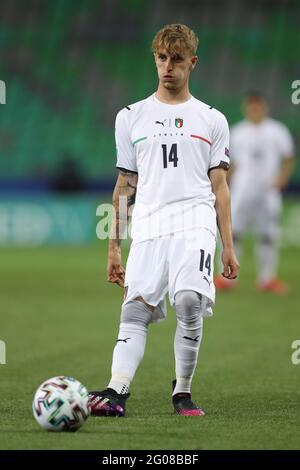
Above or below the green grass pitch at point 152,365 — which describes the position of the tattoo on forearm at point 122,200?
above

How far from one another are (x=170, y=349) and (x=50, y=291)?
17.0ft

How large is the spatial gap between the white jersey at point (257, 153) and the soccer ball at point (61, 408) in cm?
1012

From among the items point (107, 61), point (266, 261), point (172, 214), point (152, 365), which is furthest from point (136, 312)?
point (107, 61)

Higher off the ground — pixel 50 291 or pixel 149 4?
pixel 149 4

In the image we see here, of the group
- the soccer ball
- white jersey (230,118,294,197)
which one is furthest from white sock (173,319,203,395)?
white jersey (230,118,294,197)

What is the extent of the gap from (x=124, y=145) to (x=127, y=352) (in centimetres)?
121

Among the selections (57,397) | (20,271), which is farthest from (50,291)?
(57,397)

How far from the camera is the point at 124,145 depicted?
604 cm

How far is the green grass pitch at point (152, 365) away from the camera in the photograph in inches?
202

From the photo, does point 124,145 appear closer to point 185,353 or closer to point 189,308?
point 189,308

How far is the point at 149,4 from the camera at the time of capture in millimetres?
29656

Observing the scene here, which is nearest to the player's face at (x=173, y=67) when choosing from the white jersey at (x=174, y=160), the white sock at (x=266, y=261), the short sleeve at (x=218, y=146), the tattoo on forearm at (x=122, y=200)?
the white jersey at (x=174, y=160)

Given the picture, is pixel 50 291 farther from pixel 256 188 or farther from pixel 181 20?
pixel 181 20

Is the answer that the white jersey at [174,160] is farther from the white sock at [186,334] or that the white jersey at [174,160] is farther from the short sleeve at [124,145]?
the white sock at [186,334]
